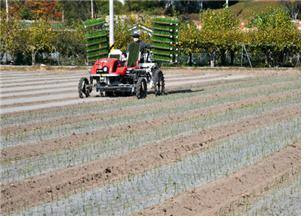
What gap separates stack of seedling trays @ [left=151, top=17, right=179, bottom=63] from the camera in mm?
20828

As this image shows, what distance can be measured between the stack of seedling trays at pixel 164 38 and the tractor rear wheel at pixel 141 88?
8.71 ft

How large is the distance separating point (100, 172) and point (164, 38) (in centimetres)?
1287

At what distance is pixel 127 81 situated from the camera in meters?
18.8

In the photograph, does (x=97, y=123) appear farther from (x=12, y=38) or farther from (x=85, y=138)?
(x=12, y=38)

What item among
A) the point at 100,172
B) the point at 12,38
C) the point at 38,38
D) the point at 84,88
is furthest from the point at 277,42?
the point at 100,172

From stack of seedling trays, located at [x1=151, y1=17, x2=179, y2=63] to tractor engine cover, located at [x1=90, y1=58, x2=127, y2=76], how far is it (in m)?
2.56

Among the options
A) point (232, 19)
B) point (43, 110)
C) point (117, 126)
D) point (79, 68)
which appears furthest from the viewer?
point (232, 19)

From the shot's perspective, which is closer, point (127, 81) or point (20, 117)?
point (20, 117)

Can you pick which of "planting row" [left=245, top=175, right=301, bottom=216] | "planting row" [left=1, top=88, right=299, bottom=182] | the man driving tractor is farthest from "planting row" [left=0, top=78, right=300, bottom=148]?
"planting row" [left=245, top=175, right=301, bottom=216]

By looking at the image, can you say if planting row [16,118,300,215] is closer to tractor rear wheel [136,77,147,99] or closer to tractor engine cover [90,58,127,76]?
tractor rear wheel [136,77,147,99]

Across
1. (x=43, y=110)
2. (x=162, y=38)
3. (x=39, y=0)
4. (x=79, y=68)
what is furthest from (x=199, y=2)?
(x=43, y=110)

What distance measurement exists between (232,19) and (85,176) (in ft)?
147

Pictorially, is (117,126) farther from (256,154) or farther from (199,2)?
(199,2)

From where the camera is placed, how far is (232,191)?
7617 millimetres
